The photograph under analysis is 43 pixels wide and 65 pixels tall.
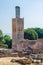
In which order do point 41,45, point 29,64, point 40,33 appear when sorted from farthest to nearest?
point 40,33 < point 41,45 < point 29,64

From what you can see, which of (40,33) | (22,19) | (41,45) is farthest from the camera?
(40,33)

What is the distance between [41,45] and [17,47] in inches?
128

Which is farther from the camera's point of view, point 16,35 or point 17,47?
point 16,35

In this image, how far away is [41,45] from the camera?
27.5 metres

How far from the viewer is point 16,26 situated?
30.9 metres

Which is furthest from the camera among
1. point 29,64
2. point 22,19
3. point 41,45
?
point 22,19

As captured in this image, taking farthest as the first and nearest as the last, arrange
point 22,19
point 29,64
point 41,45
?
point 22,19 → point 41,45 → point 29,64

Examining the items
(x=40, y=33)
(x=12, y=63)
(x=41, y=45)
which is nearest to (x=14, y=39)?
(x=41, y=45)

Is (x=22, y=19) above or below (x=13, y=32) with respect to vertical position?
above

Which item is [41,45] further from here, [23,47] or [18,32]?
[18,32]

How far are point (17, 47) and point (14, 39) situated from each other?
249 cm

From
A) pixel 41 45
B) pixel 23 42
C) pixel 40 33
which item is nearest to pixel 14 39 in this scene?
pixel 23 42

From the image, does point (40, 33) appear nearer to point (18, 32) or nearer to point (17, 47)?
point (18, 32)

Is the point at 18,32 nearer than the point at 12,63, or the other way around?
the point at 12,63
